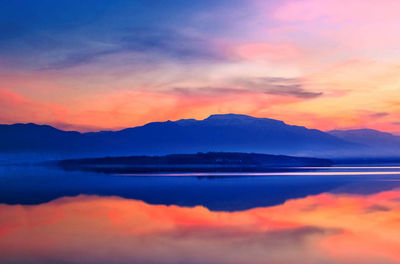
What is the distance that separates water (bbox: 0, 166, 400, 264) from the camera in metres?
9.34

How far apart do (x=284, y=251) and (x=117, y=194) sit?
42.1ft

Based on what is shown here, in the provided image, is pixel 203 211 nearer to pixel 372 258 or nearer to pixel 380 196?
pixel 372 258

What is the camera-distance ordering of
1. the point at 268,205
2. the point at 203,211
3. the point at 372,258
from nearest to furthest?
the point at 372,258, the point at 203,211, the point at 268,205

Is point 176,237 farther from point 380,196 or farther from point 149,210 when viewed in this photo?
point 380,196

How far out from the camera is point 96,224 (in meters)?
13.2

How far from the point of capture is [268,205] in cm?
1709

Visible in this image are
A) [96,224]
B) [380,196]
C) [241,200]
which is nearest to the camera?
[96,224]

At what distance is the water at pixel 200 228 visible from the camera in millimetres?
9344

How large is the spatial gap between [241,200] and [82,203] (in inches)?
231

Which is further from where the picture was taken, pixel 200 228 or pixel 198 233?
pixel 200 228

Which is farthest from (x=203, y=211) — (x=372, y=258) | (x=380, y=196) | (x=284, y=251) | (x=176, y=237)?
(x=380, y=196)

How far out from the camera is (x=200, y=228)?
40.8 ft

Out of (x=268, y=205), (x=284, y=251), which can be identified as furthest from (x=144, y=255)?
(x=268, y=205)

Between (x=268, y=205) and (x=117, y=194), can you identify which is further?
(x=117, y=194)
